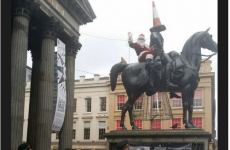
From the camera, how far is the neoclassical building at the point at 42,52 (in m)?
19.4

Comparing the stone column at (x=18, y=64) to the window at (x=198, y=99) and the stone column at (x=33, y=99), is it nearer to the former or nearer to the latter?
the stone column at (x=33, y=99)

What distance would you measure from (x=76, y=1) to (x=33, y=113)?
808 centimetres

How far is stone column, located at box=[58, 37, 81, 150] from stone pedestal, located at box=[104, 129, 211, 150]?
13.2 meters

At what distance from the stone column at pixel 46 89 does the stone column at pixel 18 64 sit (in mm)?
2975

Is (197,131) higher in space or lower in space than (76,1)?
lower

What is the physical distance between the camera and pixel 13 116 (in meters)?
18.8

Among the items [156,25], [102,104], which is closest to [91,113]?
[102,104]

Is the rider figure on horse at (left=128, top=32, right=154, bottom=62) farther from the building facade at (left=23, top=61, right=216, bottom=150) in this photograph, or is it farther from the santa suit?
the building facade at (left=23, top=61, right=216, bottom=150)

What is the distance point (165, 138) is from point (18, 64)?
961 centimetres

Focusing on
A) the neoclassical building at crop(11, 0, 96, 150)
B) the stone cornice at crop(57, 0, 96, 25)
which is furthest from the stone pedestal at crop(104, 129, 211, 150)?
the stone cornice at crop(57, 0, 96, 25)

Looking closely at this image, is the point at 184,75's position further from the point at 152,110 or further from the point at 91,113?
the point at 91,113

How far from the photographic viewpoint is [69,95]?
27.1 meters
